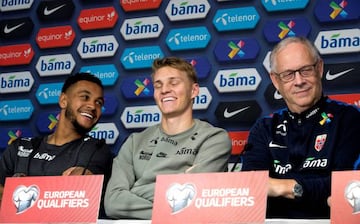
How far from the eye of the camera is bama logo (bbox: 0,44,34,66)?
9.37ft

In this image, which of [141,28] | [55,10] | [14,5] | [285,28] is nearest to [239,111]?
[285,28]

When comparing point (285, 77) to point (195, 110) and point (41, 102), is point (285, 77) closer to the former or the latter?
point (195, 110)

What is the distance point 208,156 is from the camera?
1712 mm

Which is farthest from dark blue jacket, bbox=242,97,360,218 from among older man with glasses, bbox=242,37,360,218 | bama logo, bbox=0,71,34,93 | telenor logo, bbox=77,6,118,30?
bama logo, bbox=0,71,34,93

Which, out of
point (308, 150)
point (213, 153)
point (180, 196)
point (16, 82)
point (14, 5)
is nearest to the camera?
point (180, 196)

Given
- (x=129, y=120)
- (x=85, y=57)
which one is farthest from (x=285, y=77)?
(x=85, y=57)

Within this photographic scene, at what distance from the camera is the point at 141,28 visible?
266 cm

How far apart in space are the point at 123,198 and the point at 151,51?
110cm

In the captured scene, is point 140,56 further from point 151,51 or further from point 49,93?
point 49,93

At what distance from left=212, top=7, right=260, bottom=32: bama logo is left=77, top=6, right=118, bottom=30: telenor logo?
0.53 meters

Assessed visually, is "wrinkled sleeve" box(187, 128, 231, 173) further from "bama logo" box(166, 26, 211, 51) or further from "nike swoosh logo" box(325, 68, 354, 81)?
"bama logo" box(166, 26, 211, 51)

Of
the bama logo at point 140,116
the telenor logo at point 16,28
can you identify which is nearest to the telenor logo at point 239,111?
the bama logo at point 140,116

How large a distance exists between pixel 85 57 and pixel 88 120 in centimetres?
60

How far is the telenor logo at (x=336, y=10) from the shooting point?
7.54ft
